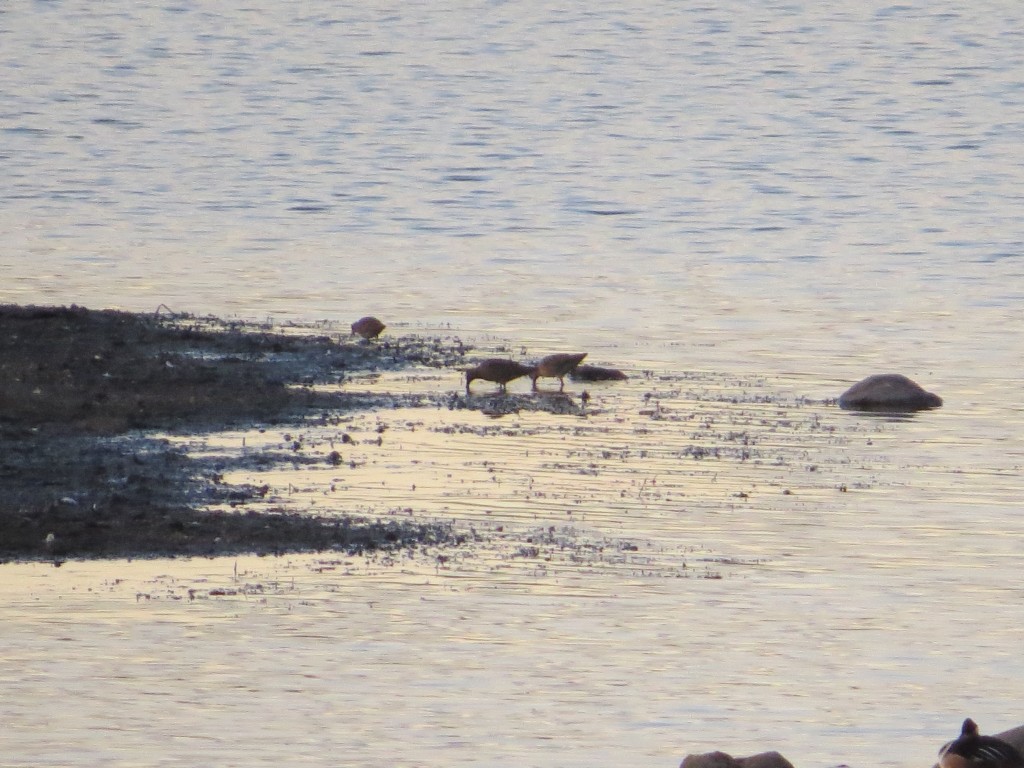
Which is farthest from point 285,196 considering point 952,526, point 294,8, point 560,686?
point 294,8

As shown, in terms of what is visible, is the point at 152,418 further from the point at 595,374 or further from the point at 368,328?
the point at 368,328

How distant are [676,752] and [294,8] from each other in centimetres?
5328

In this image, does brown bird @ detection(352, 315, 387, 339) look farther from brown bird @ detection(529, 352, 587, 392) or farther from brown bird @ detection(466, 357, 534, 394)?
brown bird @ detection(466, 357, 534, 394)

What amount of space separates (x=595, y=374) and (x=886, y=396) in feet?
7.30

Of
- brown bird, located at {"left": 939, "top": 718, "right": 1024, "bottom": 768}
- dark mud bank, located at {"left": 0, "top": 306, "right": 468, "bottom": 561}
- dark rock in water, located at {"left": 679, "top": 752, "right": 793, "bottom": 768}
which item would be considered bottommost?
dark rock in water, located at {"left": 679, "top": 752, "right": 793, "bottom": 768}

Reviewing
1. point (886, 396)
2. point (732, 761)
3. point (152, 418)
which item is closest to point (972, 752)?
point (732, 761)

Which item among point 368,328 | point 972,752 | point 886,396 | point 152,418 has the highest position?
point 368,328

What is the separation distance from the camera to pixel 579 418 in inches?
562

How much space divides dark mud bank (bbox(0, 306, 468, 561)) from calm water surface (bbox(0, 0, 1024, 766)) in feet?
1.21

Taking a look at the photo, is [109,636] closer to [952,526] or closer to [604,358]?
[952,526]

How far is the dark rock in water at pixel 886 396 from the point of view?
14.8 m

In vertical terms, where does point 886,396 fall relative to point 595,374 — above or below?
below

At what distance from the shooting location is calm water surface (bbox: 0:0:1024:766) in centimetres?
831

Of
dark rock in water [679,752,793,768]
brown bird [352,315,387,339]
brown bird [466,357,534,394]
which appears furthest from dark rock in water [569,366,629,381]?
dark rock in water [679,752,793,768]
